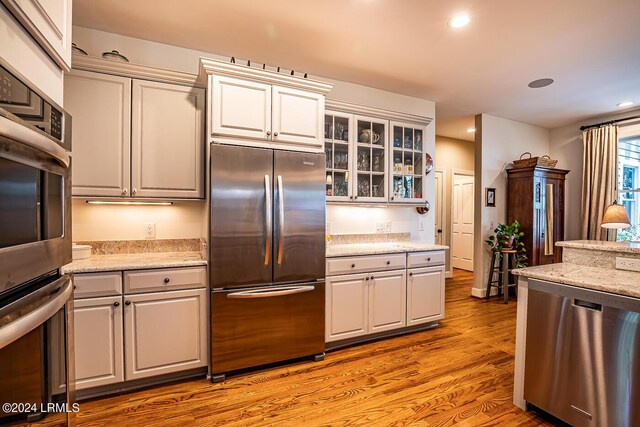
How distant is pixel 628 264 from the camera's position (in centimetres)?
200

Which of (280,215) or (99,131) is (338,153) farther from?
(99,131)

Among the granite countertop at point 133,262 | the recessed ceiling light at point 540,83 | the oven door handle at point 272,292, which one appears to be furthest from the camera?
the recessed ceiling light at point 540,83

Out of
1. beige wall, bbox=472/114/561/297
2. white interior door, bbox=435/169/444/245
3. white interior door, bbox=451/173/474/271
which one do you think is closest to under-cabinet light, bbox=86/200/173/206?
beige wall, bbox=472/114/561/297

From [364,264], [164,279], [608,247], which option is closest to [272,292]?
[164,279]

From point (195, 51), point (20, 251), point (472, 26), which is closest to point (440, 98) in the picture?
point (472, 26)

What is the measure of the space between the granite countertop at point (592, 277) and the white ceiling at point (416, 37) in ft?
6.08

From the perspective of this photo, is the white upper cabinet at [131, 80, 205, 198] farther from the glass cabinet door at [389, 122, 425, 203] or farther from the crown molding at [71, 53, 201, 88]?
the glass cabinet door at [389, 122, 425, 203]

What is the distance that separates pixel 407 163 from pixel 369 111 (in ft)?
2.59

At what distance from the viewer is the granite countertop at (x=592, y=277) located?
161 cm

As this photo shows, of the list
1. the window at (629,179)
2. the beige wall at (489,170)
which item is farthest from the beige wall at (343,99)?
the window at (629,179)

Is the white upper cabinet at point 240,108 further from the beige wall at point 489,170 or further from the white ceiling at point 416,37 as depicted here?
the beige wall at point 489,170

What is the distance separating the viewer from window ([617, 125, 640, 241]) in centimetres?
462

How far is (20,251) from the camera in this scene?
2.43 ft

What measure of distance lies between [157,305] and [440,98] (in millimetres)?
3961
